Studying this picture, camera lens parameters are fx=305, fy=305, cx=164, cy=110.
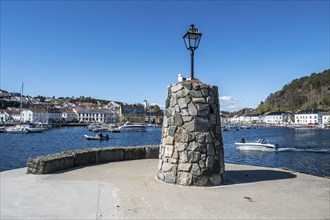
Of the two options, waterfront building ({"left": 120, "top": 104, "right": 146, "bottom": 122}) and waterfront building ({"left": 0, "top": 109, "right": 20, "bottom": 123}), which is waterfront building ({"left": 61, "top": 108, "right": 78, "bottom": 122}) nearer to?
waterfront building ({"left": 0, "top": 109, "right": 20, "bottom": 123})

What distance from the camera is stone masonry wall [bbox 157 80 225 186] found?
1005 cm

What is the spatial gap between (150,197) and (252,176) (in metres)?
5.27

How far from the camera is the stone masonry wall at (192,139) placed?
10.0 meters

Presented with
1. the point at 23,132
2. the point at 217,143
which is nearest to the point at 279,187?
the point at 217,143

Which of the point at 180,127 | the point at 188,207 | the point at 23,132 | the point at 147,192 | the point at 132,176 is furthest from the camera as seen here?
the point at 23,132

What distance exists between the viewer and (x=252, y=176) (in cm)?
1198

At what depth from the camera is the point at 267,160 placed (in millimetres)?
38438

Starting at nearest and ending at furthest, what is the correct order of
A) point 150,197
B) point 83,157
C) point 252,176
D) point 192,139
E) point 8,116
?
point 150,197, point 192,139, point 252,176, point 83,157, point 8,116

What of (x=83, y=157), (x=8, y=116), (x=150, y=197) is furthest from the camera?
(x=8, y=116)

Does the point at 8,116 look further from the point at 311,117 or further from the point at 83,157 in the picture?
the point at 311,117

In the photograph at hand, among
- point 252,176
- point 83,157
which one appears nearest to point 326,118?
point 252,176

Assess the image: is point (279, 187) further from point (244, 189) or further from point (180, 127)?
point (180, 127)

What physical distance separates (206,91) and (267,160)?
31.0 metres

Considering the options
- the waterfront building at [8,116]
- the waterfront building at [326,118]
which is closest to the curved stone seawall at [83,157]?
the waterfront building at [8,116]
